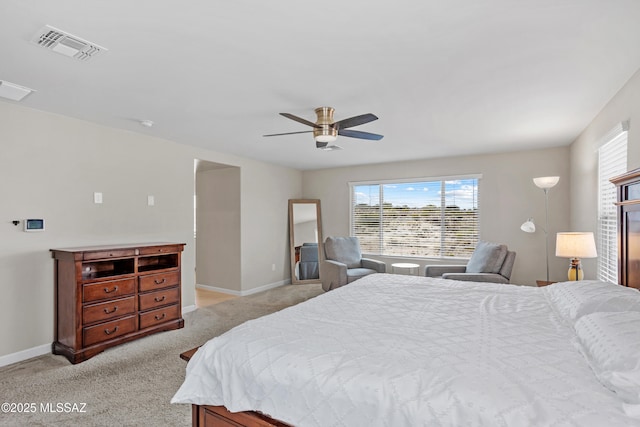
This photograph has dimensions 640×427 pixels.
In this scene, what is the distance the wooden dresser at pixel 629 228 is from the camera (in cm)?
220

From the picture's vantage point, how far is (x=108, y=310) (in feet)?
11.0

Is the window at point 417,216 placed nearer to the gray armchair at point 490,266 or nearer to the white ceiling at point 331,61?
the gray armchair at point 490,266

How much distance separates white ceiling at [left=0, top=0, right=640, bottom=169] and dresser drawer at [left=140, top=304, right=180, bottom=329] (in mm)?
2130

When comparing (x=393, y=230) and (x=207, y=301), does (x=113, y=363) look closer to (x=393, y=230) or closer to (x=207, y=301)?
(x=207, y=301)

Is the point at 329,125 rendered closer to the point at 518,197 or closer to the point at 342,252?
the point at 342,252

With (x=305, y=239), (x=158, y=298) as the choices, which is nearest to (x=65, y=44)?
(x=158, y=298)

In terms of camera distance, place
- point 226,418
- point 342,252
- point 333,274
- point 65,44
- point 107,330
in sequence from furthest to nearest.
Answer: point 342,252 → point 333,274 → point 107,330 → point 65,44 → point 226,418

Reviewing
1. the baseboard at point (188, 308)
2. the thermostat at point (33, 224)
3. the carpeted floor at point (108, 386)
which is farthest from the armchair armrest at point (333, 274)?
the thermostat at point (33, 224)

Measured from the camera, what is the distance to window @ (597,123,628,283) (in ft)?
9.27

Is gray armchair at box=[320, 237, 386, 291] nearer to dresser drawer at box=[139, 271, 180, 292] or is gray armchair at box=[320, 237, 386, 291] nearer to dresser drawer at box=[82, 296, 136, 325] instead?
dresser drawer at box=[139, 271, 180, 292]

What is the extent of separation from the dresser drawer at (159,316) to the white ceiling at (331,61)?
2130 millimetres

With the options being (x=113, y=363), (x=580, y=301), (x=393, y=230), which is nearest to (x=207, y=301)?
(x=113, y=363)

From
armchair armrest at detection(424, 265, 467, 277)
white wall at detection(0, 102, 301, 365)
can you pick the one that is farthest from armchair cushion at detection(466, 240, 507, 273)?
white wall at detection(0, 102, 301, 365)

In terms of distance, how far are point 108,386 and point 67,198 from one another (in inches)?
79.2
